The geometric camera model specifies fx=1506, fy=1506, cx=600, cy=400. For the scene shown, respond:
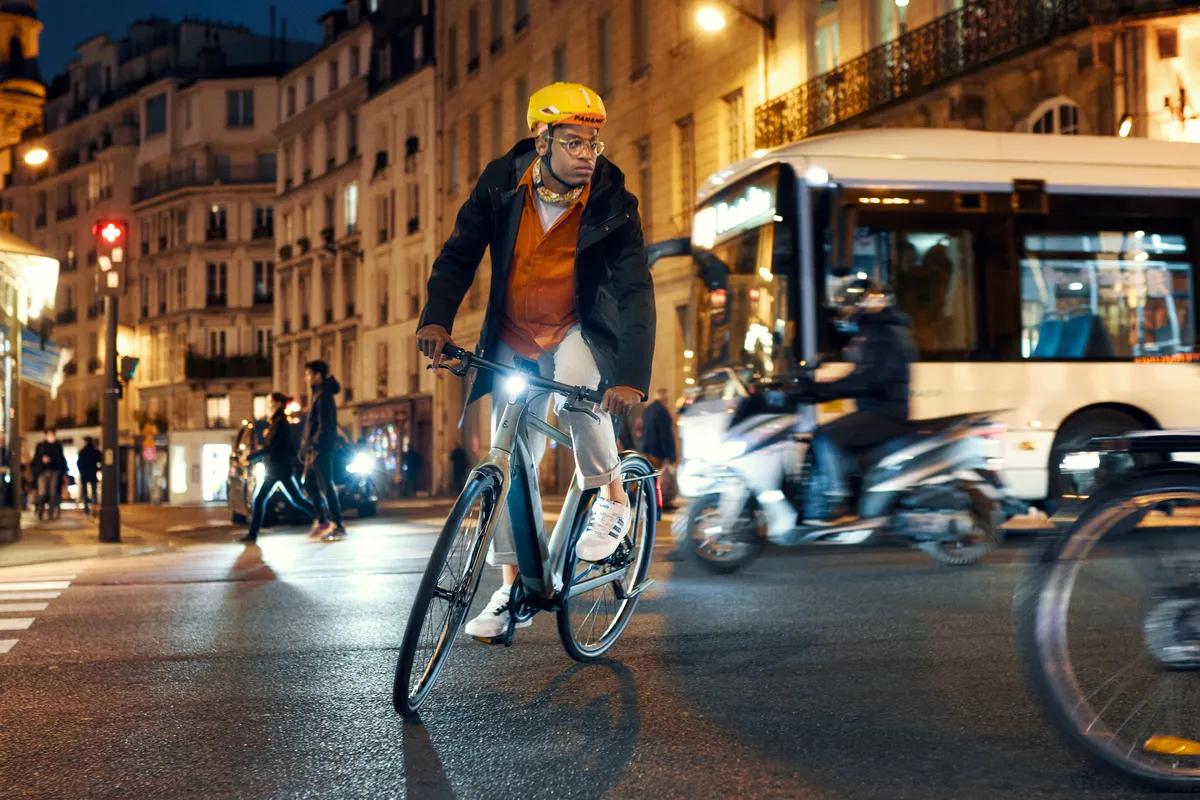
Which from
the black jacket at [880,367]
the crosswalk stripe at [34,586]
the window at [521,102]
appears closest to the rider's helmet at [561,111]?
the black jacket at [880,367]

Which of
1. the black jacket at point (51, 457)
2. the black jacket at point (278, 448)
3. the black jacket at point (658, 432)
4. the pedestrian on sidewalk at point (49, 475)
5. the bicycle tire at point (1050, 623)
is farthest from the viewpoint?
the black jacket at point (51, 457)

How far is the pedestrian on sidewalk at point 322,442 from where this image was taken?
15477 mm

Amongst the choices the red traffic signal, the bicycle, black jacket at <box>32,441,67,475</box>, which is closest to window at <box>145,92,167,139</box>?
black jacket at <box>32,441,67,475</box>

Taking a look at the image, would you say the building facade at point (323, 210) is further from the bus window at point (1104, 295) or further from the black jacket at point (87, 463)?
the bus window at point (1104, 295)

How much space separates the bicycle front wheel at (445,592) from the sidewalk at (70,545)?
1020cm

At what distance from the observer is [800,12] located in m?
29.3

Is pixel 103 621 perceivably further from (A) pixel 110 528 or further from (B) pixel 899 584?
(A) pixel 110 528

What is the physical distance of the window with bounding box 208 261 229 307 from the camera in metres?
74.6

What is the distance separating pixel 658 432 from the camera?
2150 cm

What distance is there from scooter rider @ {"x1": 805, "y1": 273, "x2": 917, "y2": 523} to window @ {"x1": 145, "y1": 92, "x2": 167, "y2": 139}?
74176 mm

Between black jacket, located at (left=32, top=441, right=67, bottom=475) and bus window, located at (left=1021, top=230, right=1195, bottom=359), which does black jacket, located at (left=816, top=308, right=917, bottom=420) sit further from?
black jacket, located at (left=32, top=441, right=67, bottom=475)

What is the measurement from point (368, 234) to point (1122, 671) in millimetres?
54448

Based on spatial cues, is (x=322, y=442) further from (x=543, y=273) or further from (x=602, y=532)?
(x=543, y=273)

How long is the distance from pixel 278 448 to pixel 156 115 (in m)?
68.1
